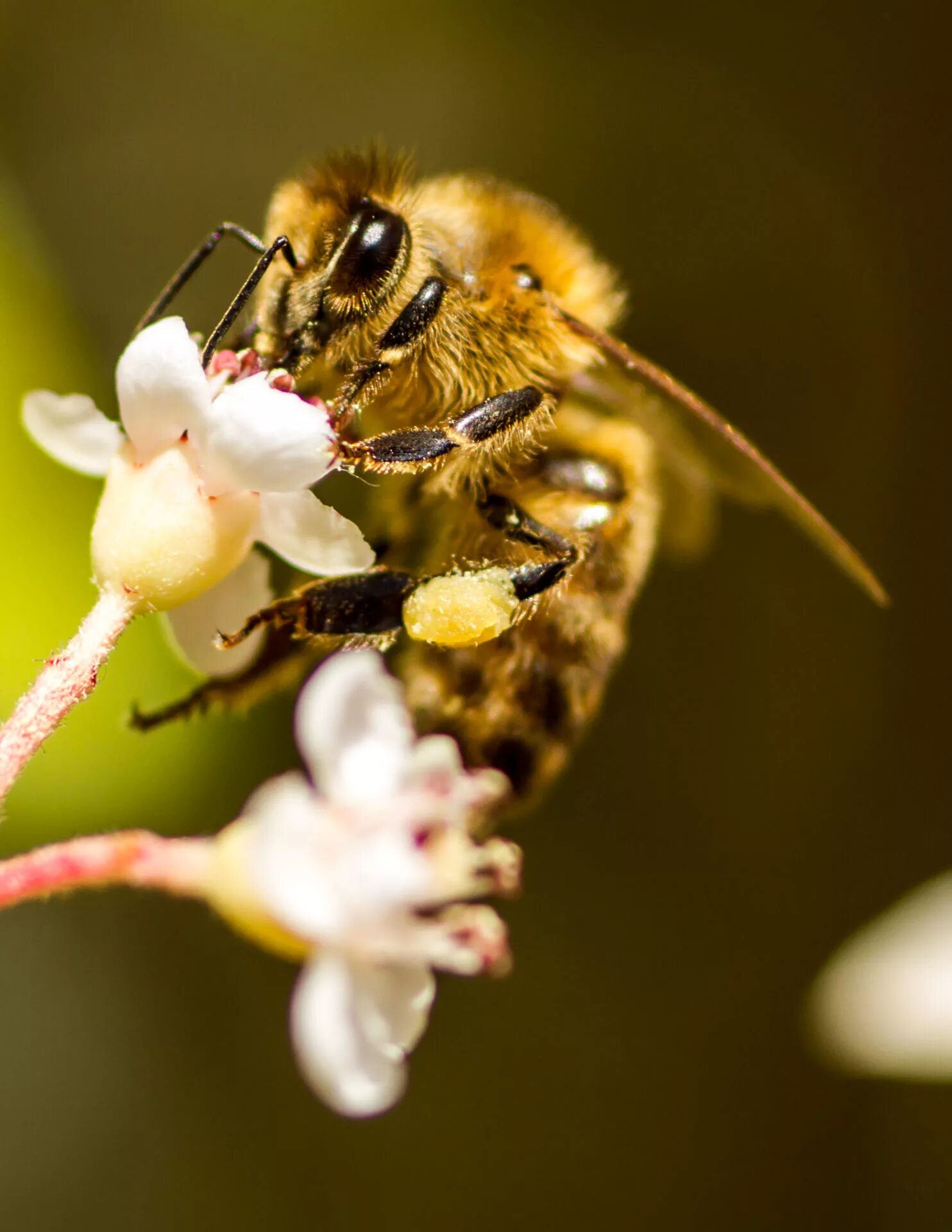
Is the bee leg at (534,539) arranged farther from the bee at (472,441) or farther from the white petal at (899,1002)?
the white petal at (899,1002)

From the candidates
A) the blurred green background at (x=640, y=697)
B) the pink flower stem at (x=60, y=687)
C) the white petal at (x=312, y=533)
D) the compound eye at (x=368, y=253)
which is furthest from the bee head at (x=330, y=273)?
the blurred green background at (x=640, y=697)

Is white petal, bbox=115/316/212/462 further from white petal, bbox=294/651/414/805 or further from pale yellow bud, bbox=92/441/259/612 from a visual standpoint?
white petal, bbox=294/651/414/805

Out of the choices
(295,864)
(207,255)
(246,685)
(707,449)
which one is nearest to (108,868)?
(295,864)

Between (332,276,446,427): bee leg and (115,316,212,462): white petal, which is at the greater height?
(332,276,446,427): bee leg

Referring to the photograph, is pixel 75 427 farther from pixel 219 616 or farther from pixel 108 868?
pixel 108 868

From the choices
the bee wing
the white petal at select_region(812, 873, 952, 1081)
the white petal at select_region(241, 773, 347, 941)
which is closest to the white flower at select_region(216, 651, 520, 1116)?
the white petal at select_region(241, 773, 347, 941)

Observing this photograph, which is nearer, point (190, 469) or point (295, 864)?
point (295, 864)
